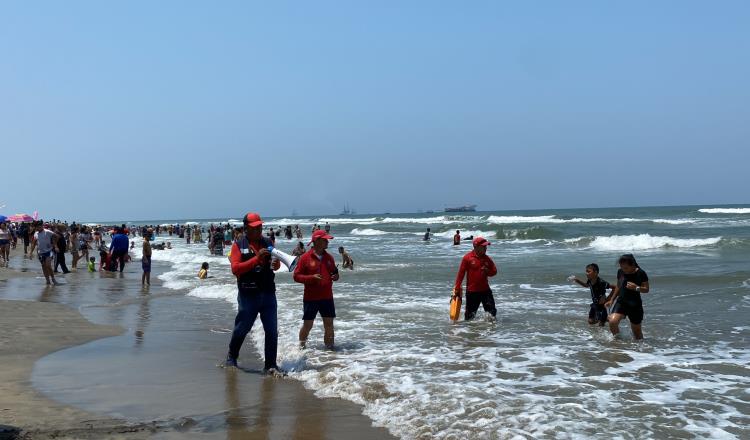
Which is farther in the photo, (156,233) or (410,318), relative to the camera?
(156,233)

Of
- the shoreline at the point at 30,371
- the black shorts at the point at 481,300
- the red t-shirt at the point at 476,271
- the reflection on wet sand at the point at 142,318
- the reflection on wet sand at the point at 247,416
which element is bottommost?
the reflection on wet sand at the point at 142,318

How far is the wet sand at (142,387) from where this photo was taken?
4844 mm

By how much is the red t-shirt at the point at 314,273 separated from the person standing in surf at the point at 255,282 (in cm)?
85

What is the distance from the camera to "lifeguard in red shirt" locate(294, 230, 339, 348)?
7.55 m

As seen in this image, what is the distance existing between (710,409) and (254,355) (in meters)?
4.95

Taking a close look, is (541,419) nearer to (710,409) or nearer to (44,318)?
(710,409)

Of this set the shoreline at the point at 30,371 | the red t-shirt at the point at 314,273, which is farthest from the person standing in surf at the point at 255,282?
the shoreline at the point at 30,371

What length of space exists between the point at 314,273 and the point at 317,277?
0.13 meters

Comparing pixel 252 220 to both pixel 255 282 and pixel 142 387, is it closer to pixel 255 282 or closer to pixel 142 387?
pixel 255 282

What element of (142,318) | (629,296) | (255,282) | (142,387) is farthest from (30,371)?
(629,296)

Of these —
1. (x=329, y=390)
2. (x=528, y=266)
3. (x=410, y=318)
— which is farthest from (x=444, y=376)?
(x=528, y=266)

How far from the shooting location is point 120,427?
4781 millimetres

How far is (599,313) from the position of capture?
954 cm

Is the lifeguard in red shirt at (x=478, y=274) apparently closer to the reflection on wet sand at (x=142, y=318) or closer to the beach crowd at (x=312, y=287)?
the beach crowd at (x=312, y=287)
